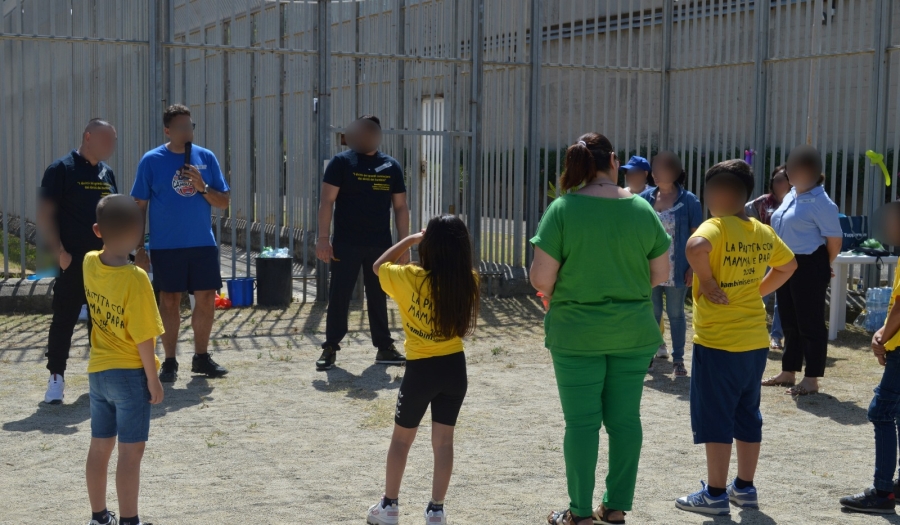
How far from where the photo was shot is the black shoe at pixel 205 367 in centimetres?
718

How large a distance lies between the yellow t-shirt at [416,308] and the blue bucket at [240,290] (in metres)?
6.64

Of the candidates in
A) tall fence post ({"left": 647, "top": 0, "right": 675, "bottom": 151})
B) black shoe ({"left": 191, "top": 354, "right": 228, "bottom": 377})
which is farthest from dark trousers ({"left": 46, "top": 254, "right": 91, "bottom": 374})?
tall fence post ({"left": 647, "top": 0, "right": 675, "bottom": 151})

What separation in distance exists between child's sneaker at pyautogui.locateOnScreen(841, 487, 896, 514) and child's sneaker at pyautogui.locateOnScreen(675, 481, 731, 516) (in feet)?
1.95

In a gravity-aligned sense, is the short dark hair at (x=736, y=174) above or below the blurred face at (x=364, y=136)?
below

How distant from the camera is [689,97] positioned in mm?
12234

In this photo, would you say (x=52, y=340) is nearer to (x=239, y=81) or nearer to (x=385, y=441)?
(x=385, y=441)

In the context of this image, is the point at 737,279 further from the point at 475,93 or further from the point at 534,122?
the point at 534,122

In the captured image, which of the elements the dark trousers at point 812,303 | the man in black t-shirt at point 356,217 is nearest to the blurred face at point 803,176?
the dark trousers at point 812,303

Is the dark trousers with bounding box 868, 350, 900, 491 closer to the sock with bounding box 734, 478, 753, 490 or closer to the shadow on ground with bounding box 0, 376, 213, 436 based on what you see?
the sock with bounding box 734, 478, 753, 490

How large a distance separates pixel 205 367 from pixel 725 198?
13.9 feet

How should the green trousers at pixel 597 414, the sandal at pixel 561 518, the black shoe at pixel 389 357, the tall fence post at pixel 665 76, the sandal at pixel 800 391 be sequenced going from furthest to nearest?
the tall fence post at pixel 665 76 → the black shoe at pixel 389 357 → the sandal at pixel 800 391 → the sandal at pixel 561 518 → the green trousers at pixel 597 414

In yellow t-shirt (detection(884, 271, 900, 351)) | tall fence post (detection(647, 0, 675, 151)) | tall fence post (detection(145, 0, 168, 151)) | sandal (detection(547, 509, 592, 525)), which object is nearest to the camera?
sandal (detection(547, 509, 592, 525))

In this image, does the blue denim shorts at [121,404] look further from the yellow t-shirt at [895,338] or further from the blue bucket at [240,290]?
the blue bucket at [240,290]

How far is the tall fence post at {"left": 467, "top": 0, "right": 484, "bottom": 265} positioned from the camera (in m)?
11.0
